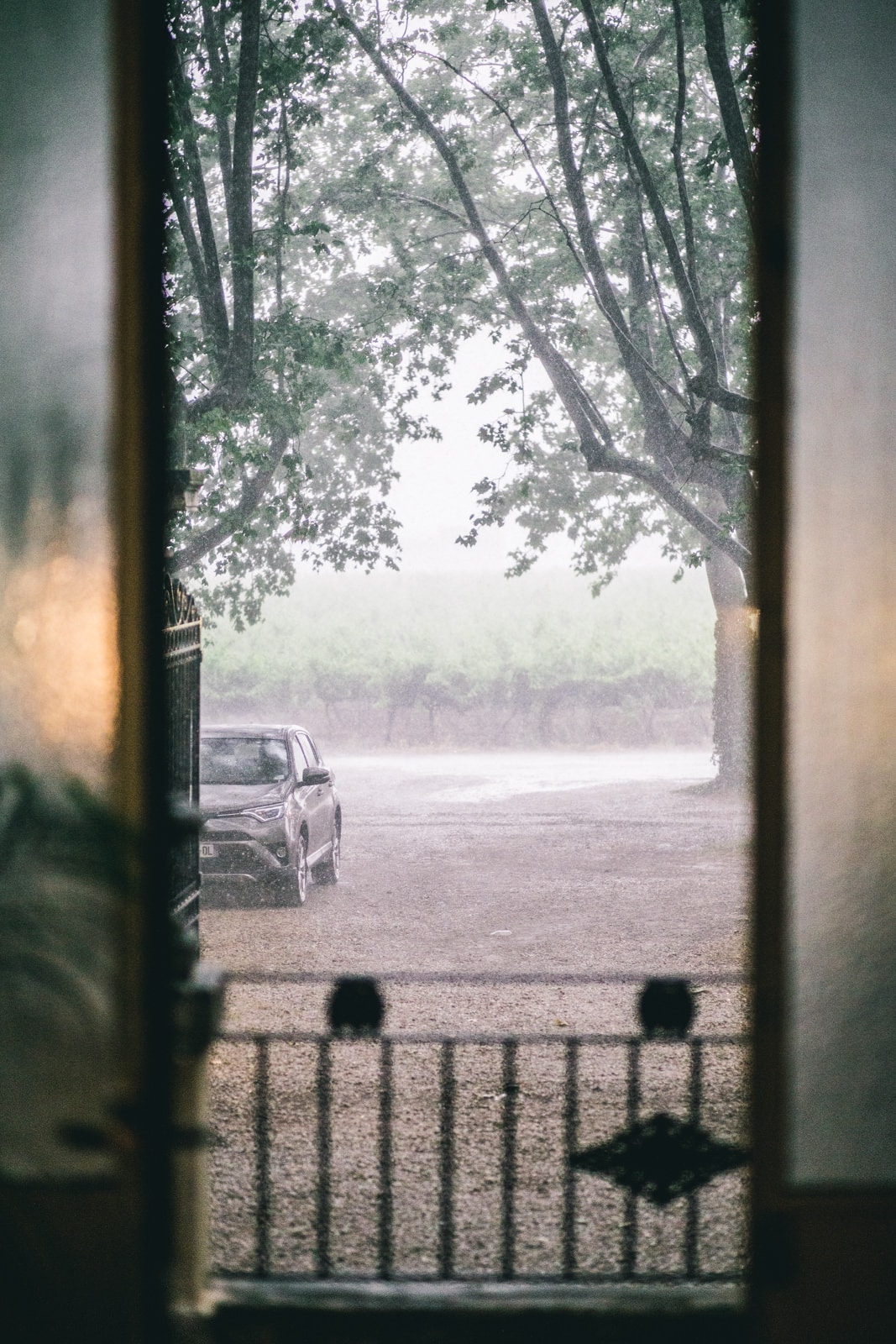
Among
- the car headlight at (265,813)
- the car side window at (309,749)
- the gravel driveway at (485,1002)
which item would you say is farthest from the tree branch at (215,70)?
the gravel driveway at (485,1002)

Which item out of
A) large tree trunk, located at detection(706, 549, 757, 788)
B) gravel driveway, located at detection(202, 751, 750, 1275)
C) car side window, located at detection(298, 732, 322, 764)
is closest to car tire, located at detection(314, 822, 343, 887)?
gravel driveway, located at detection(202, 751, 750, 1275)

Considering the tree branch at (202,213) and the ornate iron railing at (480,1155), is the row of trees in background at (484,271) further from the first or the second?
the ornate iron railing at (480,1155)

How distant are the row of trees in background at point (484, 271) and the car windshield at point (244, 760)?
8.08 ft

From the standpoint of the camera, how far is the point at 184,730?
635cm

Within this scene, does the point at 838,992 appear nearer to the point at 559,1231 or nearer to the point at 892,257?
the point at 892,257

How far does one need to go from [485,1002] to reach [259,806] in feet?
10.1

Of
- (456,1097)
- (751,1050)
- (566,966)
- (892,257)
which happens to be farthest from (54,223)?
(566,966)

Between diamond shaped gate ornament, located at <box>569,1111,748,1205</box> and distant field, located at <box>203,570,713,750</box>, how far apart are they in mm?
22515

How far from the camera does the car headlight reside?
1010 cm

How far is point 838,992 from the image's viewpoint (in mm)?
2619

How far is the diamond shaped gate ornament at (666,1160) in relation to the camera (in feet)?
14.2

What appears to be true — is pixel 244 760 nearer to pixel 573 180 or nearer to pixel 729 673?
pixel 573 180

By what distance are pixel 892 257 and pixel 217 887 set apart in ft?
31.3

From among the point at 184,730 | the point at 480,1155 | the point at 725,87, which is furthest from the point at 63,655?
the point at 725,87
